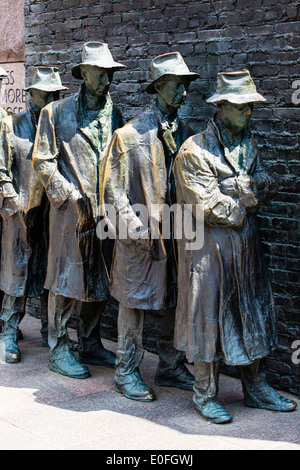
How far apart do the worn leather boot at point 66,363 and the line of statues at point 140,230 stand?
1 cm

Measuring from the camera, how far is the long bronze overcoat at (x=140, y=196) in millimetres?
5492

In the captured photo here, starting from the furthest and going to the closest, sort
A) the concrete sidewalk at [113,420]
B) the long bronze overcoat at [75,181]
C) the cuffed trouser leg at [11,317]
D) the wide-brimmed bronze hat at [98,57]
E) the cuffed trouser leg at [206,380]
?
the cuffed trouser leg at [11,317] < the long bronze overcoat at [75,181] < the wide-brimmed bronze hat at [98,57] < the cuffed trouser leg at [206,380] < the concrete sidewalk at [113,420]

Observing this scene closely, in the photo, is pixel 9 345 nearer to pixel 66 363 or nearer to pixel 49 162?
pixel 66 363

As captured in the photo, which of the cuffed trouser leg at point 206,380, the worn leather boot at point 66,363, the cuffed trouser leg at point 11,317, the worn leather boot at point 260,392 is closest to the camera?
the cuffed trouser leg at point 206,380

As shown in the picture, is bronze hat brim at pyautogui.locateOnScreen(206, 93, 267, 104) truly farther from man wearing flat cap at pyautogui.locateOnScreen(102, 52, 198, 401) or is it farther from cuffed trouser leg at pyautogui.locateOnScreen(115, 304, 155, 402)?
cuffed trouser leg at pyautogui.locateOnScreen(115, 304, 155, 402)

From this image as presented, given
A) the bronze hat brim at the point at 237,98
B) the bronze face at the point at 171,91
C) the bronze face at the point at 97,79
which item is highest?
the bronze face at the point at 97,79

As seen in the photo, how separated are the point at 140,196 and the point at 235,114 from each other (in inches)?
35.0

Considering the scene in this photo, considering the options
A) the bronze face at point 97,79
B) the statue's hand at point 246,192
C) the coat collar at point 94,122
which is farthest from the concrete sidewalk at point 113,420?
the bronze face at point 97,79

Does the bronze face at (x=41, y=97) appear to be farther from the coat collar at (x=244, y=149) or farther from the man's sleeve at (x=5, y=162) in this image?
the coat collar at (x=244, y=149)

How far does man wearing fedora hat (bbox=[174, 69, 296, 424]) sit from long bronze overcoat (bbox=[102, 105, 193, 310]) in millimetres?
319

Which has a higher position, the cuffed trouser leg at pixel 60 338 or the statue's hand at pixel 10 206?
the statue's hand at pixel 10 206

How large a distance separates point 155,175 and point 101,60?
3.36 feet

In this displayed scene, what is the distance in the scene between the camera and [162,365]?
19.7ft
